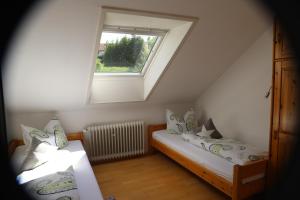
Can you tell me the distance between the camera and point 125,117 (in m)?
3.37

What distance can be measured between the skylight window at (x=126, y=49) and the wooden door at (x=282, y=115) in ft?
4.87

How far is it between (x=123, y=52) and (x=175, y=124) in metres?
1.40

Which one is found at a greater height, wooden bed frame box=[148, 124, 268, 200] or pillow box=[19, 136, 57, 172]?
pillow box=[19, 136, 57, 172]

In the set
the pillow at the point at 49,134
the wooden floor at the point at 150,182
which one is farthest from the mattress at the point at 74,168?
the wooden floor at the point at 150,182

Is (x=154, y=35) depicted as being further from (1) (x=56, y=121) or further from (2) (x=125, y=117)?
(1) (x=56, y=121)

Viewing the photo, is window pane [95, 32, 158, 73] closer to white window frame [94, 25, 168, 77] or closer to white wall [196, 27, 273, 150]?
white window frame [94, 25, 168, 77]

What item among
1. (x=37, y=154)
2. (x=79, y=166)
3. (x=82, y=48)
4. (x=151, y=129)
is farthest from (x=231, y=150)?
(x=37, y=154)

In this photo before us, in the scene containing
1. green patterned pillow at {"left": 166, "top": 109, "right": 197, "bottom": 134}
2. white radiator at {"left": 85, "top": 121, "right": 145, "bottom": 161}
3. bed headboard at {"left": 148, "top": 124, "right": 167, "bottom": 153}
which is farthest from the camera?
bed headboard at {"left": 148, "top": 124, "right": 167, "bottom": 153}

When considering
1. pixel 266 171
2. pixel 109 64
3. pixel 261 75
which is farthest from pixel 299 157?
pixel 109 64

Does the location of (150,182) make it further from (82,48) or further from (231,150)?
(82,48)

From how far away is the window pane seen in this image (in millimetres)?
2697

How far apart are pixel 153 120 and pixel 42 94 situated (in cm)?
179

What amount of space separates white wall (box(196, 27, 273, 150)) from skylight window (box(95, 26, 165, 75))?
1.24 m

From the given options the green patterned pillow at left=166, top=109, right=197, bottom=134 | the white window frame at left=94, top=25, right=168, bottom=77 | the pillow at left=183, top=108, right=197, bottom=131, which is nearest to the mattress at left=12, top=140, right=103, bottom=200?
the white window frame at left=94, top=25, right=168, bottom=77
